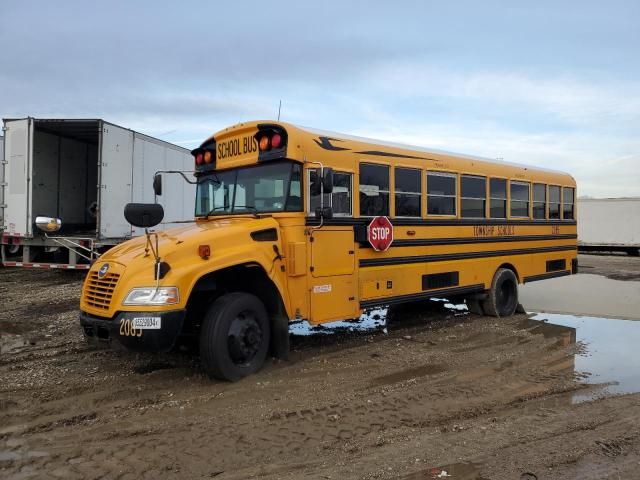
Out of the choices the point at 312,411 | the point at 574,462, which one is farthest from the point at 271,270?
the point at 574,462

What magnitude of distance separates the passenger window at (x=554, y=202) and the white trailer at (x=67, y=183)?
27.9 feet

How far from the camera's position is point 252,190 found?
592 centimetres

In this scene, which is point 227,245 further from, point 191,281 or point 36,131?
point 36,131

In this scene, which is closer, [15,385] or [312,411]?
[312,411]

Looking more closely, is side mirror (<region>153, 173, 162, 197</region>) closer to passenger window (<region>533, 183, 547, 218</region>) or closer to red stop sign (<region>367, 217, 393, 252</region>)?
red stop sign (<region>367, 217, 393, 252</region>)

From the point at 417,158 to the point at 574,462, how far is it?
448 cm

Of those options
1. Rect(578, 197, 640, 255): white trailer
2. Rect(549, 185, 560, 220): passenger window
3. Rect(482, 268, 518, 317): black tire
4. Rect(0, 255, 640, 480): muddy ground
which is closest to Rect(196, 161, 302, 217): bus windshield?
Rect(0, 255, 640, 480): muddy ground

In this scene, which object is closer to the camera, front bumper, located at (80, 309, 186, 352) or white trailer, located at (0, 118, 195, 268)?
front bumper, located at (80, 309, 186, 352)

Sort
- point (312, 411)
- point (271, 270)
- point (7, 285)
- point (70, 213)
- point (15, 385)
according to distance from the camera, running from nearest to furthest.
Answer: point (312, 411)
point (15, 385)
point (271, 270)
point (7, 285)
point (70, 213)

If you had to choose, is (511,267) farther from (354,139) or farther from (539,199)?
(354,139)

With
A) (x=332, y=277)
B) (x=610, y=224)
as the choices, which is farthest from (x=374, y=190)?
(x=610, y=224)

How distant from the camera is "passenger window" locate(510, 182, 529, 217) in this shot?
29.3 ft

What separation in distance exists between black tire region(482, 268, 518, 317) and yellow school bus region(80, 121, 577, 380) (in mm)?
35

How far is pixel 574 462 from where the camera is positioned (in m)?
3.56
